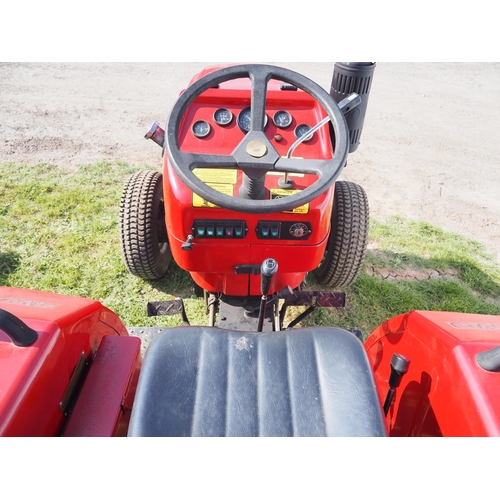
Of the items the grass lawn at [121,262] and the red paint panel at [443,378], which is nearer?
the red paint panel at [443,378]

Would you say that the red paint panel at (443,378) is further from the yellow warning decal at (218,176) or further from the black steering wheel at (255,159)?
the yellow warning decal at (218,176)

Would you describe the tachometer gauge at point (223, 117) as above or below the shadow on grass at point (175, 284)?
above

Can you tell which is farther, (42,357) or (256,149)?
(256,149)

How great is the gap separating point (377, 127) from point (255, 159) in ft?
9.82

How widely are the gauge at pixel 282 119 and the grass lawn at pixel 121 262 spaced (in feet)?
3.34

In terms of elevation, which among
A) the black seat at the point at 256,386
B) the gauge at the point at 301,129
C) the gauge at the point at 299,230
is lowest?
the black seat at the point at 256,386

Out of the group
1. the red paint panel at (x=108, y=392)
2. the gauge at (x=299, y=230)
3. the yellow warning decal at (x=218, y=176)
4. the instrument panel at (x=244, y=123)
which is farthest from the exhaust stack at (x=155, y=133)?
the red paint panel at (x=108, y=392)

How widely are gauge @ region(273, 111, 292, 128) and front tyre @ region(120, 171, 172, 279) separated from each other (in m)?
0.74

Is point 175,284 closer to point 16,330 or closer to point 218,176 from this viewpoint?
point 218,176

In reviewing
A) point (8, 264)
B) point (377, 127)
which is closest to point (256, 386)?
point (8, 264)

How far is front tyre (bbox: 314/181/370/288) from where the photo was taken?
1.95m

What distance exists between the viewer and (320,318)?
88.0 inches

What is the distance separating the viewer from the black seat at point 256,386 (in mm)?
1061

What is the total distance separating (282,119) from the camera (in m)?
1.61
